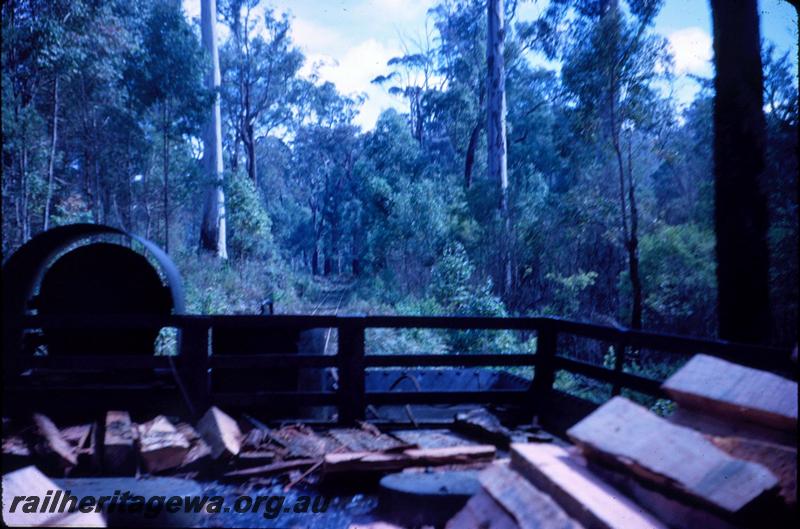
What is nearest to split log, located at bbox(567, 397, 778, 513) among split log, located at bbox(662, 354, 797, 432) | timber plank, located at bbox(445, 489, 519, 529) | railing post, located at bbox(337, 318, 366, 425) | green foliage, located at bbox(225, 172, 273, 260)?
split log, located at bbox(662, 354, 797, 432)

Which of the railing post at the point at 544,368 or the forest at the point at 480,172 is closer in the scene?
the railing post at the point at 544,368

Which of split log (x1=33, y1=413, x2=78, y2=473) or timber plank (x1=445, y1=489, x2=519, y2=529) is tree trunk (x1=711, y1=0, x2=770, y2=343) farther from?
split log (x1=33, y1=413, x2=78, y2=473)

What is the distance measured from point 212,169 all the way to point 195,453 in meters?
26.1

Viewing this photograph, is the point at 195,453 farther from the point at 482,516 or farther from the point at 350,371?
the point at 482,516

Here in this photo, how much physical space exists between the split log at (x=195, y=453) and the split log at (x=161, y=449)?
0.04 metres

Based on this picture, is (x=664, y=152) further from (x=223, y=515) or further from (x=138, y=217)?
(x=138, y=217)

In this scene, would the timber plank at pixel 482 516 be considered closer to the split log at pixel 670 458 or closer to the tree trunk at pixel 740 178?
the split log at pixel 670 458

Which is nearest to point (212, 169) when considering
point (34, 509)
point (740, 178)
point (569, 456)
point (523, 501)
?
point (740, 178)

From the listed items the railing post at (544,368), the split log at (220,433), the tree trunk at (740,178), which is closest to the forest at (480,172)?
the tree trunk at (740,178)

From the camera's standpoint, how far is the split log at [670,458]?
248cm

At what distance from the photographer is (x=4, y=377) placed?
15.6 feet

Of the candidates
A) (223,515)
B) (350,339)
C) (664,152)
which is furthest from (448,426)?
(664,152)

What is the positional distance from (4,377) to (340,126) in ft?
153

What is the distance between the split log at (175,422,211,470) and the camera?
4.26 meters
